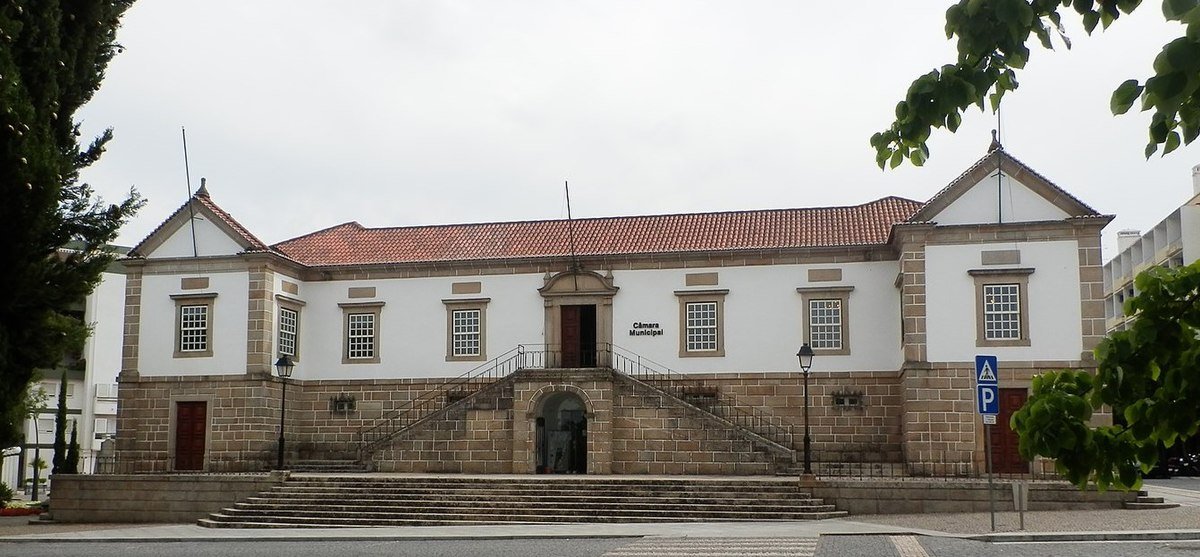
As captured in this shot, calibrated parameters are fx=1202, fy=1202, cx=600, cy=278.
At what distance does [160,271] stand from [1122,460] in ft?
96.3

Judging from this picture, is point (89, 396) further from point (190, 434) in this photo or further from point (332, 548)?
point (332, 548)

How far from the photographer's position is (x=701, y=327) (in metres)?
28.7

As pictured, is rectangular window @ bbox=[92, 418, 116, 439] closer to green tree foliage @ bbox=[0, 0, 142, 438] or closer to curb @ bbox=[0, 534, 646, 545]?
curb @ bbox=[0, 534, 646, 545]

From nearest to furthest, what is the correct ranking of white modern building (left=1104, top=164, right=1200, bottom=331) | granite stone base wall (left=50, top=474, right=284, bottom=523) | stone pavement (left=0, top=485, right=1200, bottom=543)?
1. stone pavement (left=0, top=485, right=1200, bottom=543)
2. granite stone base wall (left=50, top=474, right=284, bottom=523)
3. white modern building (left=1104, top=164, right=1200, bottom=331)

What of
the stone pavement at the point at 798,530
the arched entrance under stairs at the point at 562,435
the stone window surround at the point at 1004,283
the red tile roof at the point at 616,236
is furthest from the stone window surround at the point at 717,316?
the stone pavement at the point at 798,530

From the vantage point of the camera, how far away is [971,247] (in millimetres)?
25344

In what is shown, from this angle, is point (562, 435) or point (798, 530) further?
point (562, 435)

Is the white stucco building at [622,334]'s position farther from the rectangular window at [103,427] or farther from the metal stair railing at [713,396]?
the rectangular window at [103,427]

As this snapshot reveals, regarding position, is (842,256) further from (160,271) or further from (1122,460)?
(1122,460)

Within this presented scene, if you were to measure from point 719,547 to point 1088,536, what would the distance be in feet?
17.2

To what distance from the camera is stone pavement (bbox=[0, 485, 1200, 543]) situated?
17.5 m

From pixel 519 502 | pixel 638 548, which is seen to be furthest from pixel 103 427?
pixel 638 548

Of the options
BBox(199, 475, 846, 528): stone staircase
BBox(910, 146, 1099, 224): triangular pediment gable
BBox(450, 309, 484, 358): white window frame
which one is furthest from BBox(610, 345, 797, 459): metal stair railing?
BBox(910, 146, 1099, 224): triangular pediment gable

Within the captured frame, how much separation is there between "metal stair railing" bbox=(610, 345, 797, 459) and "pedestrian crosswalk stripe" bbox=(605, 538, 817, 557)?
946cm
